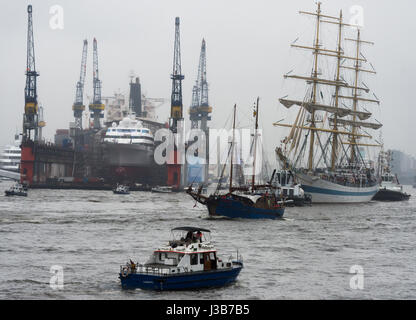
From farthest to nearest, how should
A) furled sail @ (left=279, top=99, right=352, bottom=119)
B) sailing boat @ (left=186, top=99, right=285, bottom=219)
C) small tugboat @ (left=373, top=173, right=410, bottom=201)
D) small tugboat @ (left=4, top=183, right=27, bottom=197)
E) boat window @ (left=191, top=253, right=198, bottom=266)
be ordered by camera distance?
small tugboat @ (left=373, top=173, right=410, bottom=201) → furled sail @ (left=279, top=99, right=352, bottom=119) → small tugboat @ (left=4, top=183, right=27, bottom=197) → sailing boat @ (left=186, top=99, right=285, bottom=219) → boat window @ (left=191, top=253, right=198, bottom=266)

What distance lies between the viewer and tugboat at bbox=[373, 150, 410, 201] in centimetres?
15325

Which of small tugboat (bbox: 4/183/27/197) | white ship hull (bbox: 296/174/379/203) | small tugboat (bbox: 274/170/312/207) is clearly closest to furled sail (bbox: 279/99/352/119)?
white ship hull (bbox: 296/174/379/203)

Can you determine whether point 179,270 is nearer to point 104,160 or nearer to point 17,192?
point 17,192

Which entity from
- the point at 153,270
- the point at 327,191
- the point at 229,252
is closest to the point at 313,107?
the point at 327,191

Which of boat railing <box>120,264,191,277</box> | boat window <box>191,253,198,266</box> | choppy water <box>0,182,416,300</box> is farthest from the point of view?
choppy water <box>0,182,416,300</box>

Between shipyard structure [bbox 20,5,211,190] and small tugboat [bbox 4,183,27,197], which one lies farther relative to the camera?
shipyard structure [bbox 20,5,211,190]

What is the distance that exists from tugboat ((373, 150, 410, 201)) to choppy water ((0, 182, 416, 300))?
2936 inches

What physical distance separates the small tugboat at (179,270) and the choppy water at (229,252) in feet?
1.71

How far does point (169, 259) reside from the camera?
108ft

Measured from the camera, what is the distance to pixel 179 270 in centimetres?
3241

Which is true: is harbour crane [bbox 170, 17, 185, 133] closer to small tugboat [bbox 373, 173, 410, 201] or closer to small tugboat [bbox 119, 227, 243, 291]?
small tugboat [bbox 373, 173, 410, 201]
